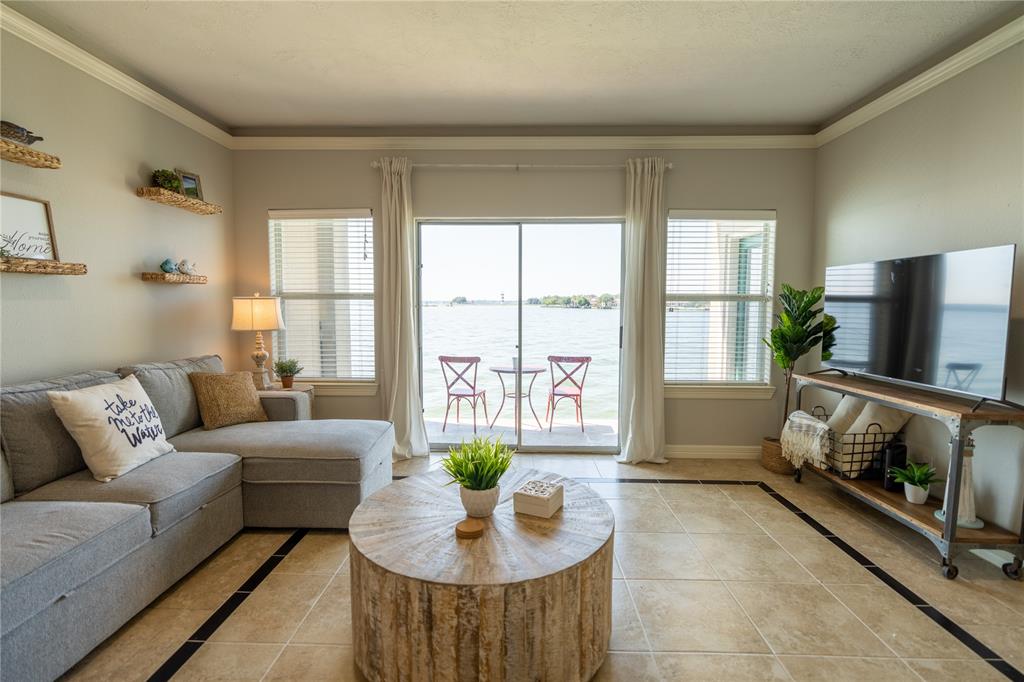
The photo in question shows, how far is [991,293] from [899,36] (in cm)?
151

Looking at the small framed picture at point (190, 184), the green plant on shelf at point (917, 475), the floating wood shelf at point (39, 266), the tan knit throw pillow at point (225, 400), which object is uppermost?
the small framed picture at point (190, 184)

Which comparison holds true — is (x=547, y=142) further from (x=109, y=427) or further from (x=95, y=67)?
(x=109, y=427)

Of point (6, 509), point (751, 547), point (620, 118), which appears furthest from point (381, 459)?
point (620, 118)

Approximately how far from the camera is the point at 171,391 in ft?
9.50

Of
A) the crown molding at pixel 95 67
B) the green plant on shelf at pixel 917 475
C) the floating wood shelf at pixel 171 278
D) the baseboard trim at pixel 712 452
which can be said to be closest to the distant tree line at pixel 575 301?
the baseboard trim at pixel 712 452

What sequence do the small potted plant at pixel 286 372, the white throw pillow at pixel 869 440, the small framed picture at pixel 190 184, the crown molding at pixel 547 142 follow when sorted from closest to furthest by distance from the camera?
the white throw pillow at pixel 869 440 < the small framed picture at pixel 190 184 < the small potted plant at pixel 286 372 < the crown molding at pixel 547 142

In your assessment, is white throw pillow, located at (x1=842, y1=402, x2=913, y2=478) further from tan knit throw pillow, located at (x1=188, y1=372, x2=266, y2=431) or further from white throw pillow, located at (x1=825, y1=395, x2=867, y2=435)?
tan knit throw pillow, located at (x1=188, y1=372, x2=266, y2=431)

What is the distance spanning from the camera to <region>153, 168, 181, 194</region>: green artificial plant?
3.13 metres

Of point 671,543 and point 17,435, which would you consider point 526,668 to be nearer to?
point 671,543

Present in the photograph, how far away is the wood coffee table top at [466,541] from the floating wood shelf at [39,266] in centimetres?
204

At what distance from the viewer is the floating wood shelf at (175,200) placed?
3.06 metres

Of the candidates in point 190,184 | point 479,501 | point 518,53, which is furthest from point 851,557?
point 190,184

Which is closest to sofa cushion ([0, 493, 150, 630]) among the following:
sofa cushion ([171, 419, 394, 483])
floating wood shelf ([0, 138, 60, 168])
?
sofa cushion ([171, 419, 394, 483])

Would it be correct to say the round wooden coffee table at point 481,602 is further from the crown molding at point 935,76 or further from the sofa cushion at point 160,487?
the crown molding at point 935,76
